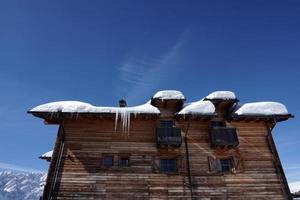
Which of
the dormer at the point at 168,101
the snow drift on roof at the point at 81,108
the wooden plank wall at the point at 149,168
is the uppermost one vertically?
the dormer at the point at 168,101

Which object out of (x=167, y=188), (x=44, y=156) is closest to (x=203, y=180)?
(x=167, y=188)

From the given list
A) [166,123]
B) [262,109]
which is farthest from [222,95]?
[166,123]

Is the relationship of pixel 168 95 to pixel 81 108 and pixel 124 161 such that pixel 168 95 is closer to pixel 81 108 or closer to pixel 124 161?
pixel 124 161

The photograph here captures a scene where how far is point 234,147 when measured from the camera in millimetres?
17609

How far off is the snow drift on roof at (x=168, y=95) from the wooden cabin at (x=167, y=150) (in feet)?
0.25

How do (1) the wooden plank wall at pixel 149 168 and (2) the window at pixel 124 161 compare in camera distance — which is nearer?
(1) the wooden plank wall at pixel 149 168

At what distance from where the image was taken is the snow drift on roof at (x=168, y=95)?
18516 mm

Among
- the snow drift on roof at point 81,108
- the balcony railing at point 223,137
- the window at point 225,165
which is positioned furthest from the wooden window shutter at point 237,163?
the snow drift on roof at point 81,108

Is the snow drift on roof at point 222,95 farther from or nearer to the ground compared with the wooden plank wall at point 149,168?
farther from the ground

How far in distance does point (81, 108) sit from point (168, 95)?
21.5ft

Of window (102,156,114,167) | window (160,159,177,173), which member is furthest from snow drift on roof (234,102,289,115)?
window (102,156,114,167)

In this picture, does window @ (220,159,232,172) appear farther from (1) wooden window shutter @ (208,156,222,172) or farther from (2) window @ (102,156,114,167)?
(2) window @ (102,156,114,167)

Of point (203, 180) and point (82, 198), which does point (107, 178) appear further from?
point (203, 180)

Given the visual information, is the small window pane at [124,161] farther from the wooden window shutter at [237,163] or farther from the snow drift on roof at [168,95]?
the wooden window shutter at [237,163]
